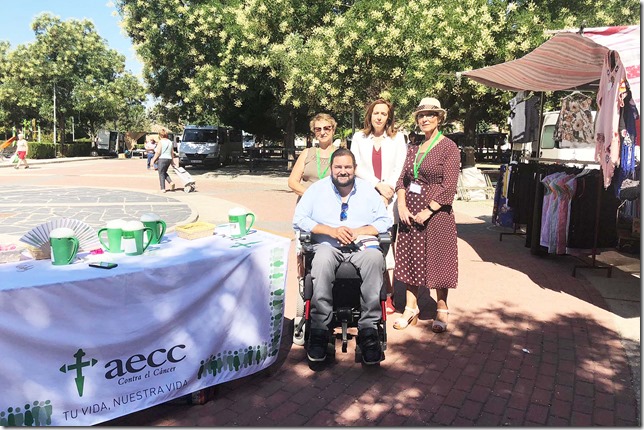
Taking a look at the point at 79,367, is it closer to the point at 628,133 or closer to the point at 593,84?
the point at 628,133

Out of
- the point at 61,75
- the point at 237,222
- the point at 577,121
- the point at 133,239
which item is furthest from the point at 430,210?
the point at 61,75

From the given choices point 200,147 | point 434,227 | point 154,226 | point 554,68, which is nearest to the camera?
point 154,226

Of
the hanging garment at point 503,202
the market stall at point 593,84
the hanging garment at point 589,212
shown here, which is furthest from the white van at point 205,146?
the hanging garment at point 589,212

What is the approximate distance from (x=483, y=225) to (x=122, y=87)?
39696 millimetres

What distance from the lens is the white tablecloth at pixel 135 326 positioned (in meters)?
2.37

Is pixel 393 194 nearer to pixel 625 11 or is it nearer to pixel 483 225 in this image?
pixel 483 225

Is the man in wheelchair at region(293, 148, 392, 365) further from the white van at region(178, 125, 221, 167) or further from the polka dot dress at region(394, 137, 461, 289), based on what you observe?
the white van at region(178, 125, 221, 167)

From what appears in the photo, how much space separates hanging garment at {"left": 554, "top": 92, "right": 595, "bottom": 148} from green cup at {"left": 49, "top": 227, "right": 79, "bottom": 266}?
7.32 m

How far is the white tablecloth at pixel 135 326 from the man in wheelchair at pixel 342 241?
294 mm

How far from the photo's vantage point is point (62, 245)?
2678 millimetres

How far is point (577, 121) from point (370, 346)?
5.96 meters

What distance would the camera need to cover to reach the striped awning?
506 cm

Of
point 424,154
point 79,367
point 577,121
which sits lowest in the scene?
point 79,367

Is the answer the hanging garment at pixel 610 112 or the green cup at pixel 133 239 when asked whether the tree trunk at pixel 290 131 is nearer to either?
the hanging garment at pixel 610 112
